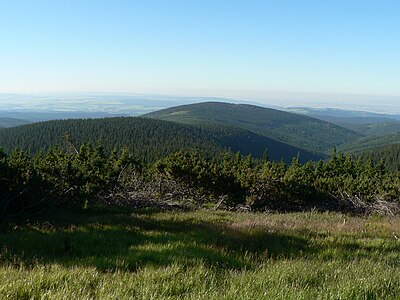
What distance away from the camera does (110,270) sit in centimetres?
519

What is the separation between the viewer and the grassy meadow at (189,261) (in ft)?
13.1

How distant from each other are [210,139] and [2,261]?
181 metres

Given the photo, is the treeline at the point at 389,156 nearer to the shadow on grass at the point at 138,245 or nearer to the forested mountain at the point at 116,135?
the forested mountain at the point at 116,135

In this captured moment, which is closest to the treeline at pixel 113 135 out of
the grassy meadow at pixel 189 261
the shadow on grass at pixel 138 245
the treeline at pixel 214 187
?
the treeline at pixel 214 187

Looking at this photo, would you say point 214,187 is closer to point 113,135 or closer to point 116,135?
point 116,135

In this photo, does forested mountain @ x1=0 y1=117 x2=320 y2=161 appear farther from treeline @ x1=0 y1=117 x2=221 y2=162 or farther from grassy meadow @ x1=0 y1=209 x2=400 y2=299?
grassy meadow @ x1=0 y1=209 x2=400 y2=299

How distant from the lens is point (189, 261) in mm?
5758

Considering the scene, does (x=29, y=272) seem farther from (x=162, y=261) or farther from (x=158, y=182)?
(x=158, y=182)

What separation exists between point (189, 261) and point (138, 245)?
6.10ft

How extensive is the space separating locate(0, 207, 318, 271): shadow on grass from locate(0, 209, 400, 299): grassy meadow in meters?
0.02

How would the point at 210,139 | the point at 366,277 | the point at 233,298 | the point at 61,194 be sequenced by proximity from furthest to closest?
the point at 210,139 → the point at 61,194 → the point at 366,277 → the point at 233,298

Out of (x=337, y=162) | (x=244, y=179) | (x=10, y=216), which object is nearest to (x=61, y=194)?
(x=10, y=216)

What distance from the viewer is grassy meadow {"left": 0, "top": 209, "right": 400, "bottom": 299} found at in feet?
13.1

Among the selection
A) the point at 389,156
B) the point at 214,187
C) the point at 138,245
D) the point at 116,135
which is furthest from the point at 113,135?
the point at 138,245
